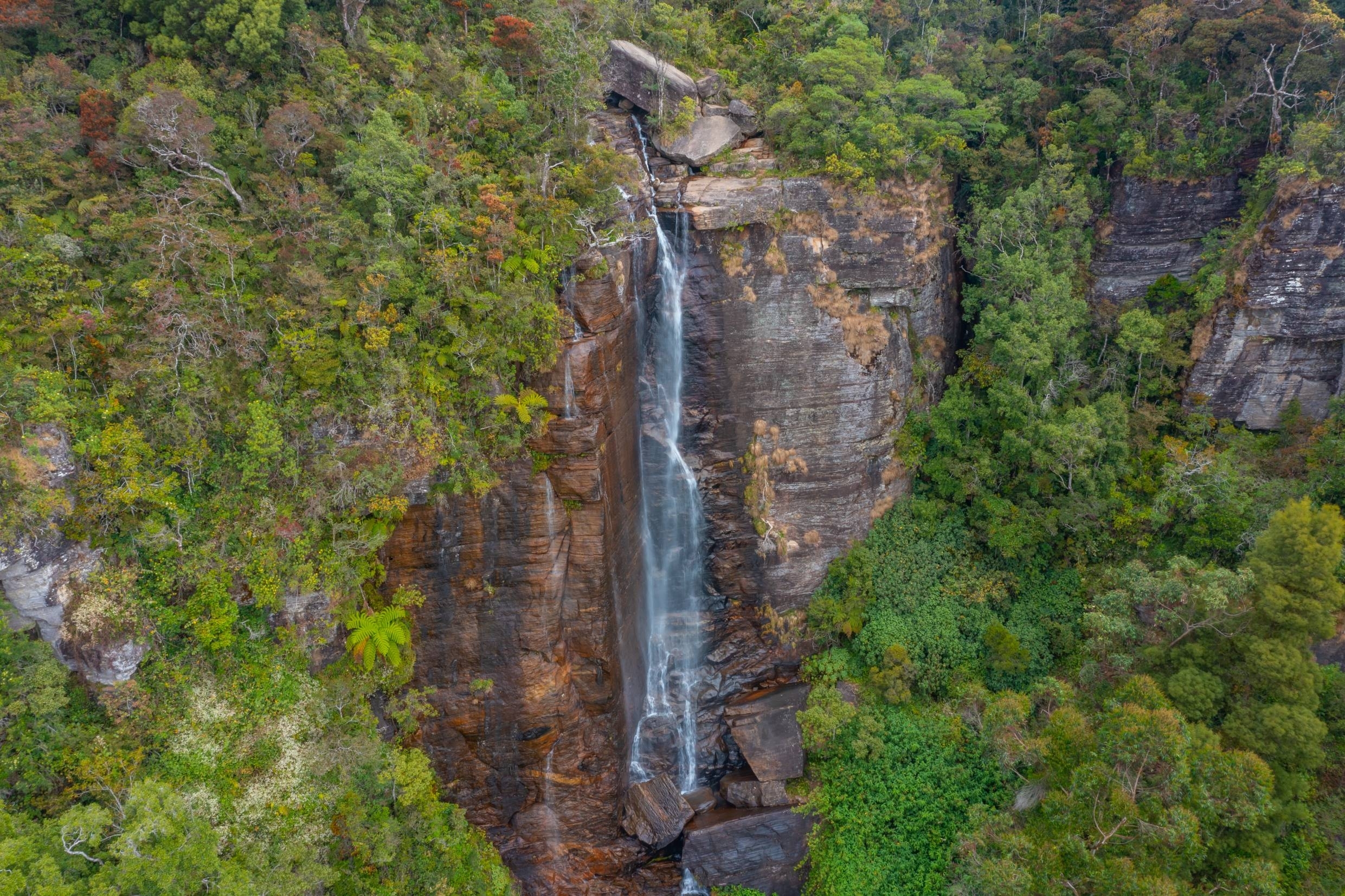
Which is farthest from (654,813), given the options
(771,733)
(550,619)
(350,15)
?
(350,15)

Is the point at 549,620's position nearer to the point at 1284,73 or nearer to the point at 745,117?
the point at 745,117

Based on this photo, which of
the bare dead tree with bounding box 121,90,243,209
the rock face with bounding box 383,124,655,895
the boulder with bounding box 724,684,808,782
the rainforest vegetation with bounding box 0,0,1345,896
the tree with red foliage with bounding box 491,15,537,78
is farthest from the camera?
the boulder with bounding box 724,684,808,782

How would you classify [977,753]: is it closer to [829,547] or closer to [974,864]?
[974,864]

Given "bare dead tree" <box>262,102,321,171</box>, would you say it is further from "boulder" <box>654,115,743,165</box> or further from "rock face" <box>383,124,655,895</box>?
"boulder" <box>654,115,743,165</box>

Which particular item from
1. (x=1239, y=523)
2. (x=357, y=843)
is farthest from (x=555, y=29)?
(x=1239, y=523)

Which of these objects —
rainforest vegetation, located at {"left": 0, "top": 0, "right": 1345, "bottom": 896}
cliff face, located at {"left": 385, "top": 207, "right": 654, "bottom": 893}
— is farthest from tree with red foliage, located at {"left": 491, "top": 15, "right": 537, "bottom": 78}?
cliff face, located at {"left": 385, "top": 207, "right": 654, "bottom": 893}
